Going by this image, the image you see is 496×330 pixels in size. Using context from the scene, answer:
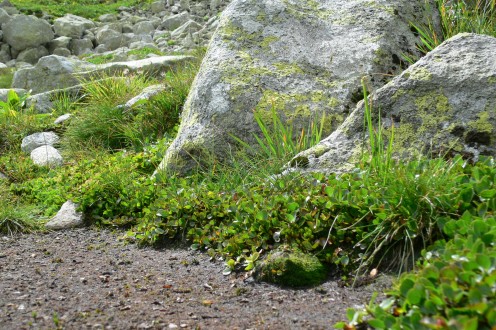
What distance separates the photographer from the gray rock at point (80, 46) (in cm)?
2238

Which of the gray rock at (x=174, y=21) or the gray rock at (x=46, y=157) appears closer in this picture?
the gray rock at (x=46, y=157)

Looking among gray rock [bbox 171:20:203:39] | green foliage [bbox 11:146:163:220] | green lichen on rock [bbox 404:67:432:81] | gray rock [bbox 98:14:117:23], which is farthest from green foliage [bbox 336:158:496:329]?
gray rock [bbox 98:14:117:23]

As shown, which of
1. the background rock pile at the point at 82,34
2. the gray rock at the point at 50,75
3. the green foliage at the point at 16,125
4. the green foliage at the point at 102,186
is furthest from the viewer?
the background rock pile at the point at 82,34

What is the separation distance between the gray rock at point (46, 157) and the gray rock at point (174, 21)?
17.0 metres

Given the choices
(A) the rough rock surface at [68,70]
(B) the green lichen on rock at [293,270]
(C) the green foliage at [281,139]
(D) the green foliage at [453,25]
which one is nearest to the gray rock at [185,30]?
(A) the rough rock surface at [68,70]

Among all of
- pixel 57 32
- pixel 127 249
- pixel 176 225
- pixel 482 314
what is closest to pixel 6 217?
pixel 127 249

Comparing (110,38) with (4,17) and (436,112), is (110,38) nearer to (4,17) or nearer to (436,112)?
(4,17)

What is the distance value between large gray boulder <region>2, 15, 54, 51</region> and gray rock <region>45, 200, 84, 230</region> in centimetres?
1804

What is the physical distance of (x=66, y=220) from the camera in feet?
18.7

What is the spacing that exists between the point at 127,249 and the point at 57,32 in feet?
67.0

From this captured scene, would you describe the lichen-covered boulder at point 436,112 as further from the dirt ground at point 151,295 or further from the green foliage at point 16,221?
the green foliage at point 16,221

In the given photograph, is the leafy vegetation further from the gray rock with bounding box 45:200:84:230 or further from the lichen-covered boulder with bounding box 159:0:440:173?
the lichen-covered boulder with bounding box 159:0:440:173

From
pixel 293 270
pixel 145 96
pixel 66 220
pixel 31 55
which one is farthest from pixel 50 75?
pixel 31 55

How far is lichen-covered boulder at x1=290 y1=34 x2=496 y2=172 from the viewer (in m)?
4.32
